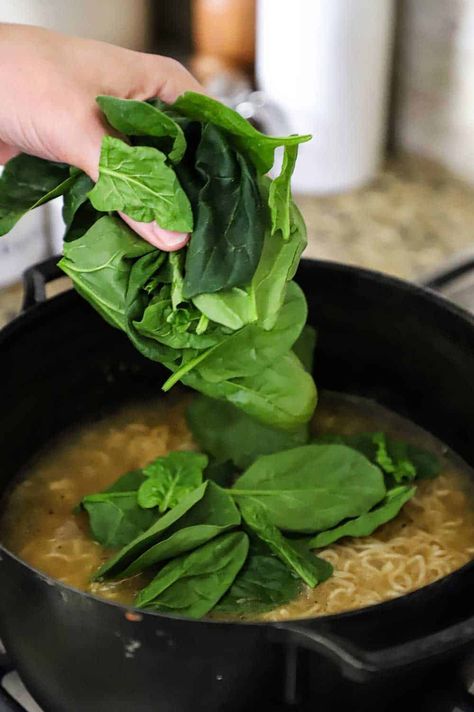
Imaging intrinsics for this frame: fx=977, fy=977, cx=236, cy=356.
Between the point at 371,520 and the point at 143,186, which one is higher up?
the point at 143,186

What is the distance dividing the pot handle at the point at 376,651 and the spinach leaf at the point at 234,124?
12.0 inches

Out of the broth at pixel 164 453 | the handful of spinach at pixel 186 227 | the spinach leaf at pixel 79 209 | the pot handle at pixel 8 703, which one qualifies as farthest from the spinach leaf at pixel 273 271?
the pot handle at pixel 8 703

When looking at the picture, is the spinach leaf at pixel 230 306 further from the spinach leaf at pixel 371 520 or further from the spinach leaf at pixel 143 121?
the spinach leaf at pixel 371 520

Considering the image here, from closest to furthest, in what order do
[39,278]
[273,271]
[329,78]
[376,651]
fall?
[376,651] < [273,271] < [39,278] < [329,78]

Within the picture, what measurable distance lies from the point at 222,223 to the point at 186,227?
0.03 metres

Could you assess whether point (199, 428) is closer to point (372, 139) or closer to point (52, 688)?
point (52, 688)

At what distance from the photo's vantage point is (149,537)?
2.51 feet

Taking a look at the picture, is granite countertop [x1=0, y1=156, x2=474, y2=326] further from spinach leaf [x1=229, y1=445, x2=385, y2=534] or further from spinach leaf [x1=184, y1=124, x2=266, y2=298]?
spinach leaf [x1=184, y1=124, x2=266, y2=298]

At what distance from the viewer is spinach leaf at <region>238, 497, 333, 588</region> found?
2.55ft

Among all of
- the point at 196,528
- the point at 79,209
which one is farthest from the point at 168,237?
the point at 196,528

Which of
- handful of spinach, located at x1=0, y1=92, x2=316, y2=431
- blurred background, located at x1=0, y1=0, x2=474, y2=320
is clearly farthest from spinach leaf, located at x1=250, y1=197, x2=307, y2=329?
blurred background, located at x1=0, y1=0, x2=474, y2=320

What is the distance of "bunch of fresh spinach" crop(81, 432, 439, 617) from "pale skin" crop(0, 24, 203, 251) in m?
0.24

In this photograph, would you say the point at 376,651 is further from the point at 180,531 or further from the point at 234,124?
the point at 234,124

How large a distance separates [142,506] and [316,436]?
0.74ft
